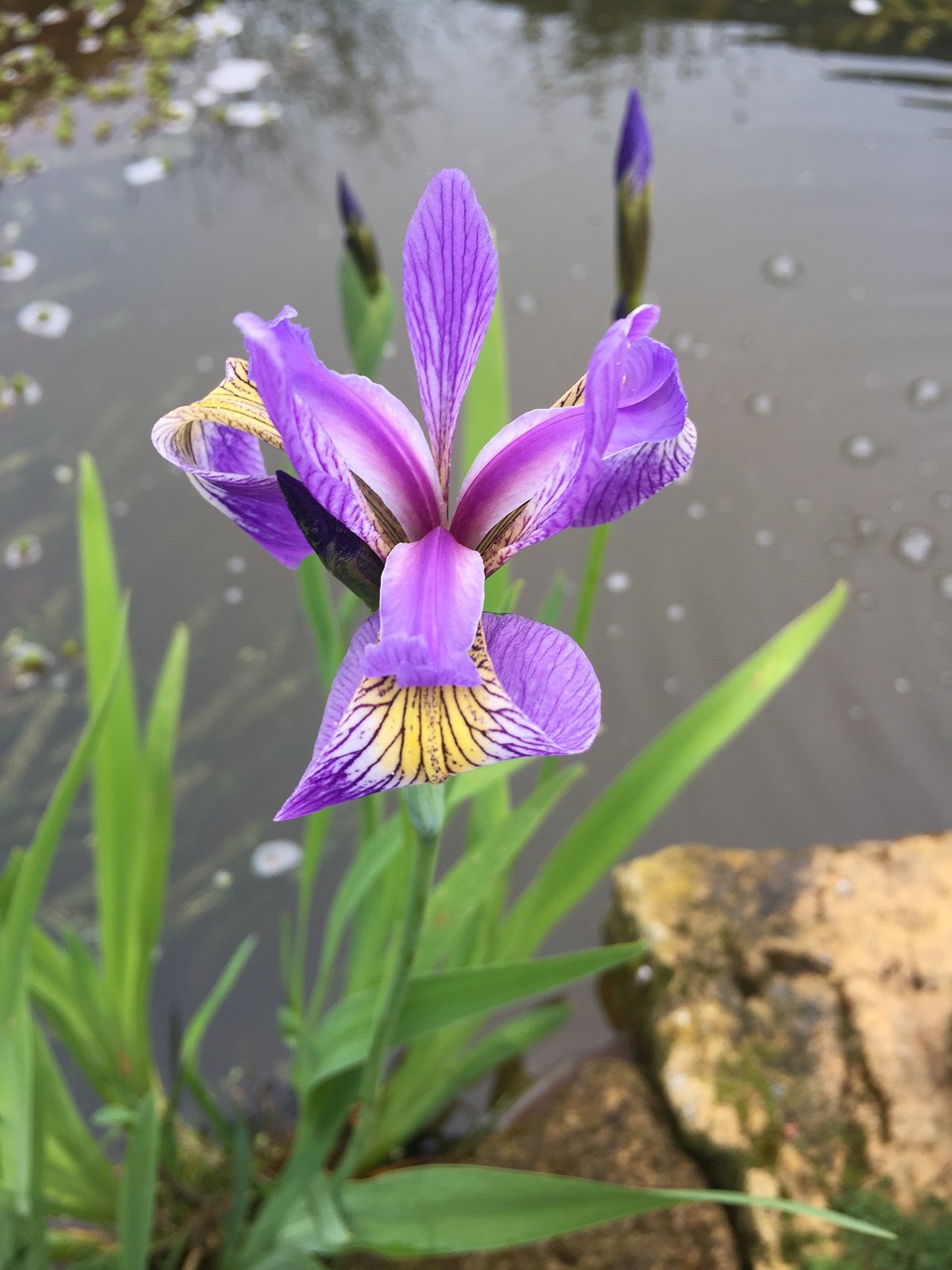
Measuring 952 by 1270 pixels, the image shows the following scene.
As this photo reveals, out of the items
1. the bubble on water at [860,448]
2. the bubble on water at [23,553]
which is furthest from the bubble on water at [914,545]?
the bubble on water at [23,553]

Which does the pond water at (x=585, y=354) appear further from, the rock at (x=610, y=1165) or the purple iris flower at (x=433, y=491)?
the purple iris flower at (x=433, y=491)

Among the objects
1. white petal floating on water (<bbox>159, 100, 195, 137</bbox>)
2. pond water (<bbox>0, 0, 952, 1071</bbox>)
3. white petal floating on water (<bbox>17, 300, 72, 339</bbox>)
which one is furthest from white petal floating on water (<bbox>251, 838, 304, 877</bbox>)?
white petal floating on water (<bbox>159, 100, 195, 137</bbox>)

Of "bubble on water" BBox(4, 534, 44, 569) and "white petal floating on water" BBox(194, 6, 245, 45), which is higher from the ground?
"white petal floating on water" BBox(194, 6, 245, 45)

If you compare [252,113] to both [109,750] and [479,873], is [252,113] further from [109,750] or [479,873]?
[479,873]

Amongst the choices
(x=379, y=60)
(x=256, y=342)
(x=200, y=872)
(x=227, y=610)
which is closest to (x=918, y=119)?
(x=379, y=60)

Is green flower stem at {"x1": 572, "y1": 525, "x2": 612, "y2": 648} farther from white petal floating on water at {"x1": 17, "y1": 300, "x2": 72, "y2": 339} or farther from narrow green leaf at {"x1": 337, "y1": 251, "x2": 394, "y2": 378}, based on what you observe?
white petal floating on water at {"x1": 17, "y1": 300, "x2": 72, "y2": 339}

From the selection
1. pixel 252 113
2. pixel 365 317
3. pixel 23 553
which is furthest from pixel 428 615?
pixel 252 113
